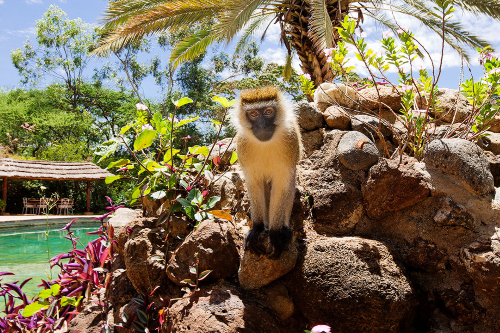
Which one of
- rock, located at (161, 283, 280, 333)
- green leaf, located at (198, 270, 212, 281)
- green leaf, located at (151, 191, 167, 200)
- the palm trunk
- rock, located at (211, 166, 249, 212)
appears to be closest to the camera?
rock, located at (161, 283, 280, 333)

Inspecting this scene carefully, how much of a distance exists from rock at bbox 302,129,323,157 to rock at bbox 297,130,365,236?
440 millimetres

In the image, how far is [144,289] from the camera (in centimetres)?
313

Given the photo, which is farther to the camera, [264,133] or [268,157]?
[268,157]

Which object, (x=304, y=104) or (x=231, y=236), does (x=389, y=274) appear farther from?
(x=304, y=104)

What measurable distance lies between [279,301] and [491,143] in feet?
10.2

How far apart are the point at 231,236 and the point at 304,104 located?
215 cm

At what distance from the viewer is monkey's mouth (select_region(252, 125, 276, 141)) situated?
9.29 ft

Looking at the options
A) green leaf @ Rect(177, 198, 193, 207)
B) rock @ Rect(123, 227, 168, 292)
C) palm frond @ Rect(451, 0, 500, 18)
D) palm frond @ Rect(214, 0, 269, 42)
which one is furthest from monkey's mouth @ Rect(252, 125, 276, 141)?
palm frond @ Rect(451, 0, 500, 18)

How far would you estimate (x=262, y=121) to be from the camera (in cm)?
286

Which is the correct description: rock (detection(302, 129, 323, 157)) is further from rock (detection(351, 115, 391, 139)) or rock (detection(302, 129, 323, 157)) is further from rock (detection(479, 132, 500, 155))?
rock (detection(479, 132, 500, 155))

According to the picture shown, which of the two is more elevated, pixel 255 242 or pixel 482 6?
pixel 482 6

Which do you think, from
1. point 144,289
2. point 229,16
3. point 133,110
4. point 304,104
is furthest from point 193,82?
point 144,289

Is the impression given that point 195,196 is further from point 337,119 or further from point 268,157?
point 337,119

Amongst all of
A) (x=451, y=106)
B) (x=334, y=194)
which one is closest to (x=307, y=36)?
(x=451, y=106)
